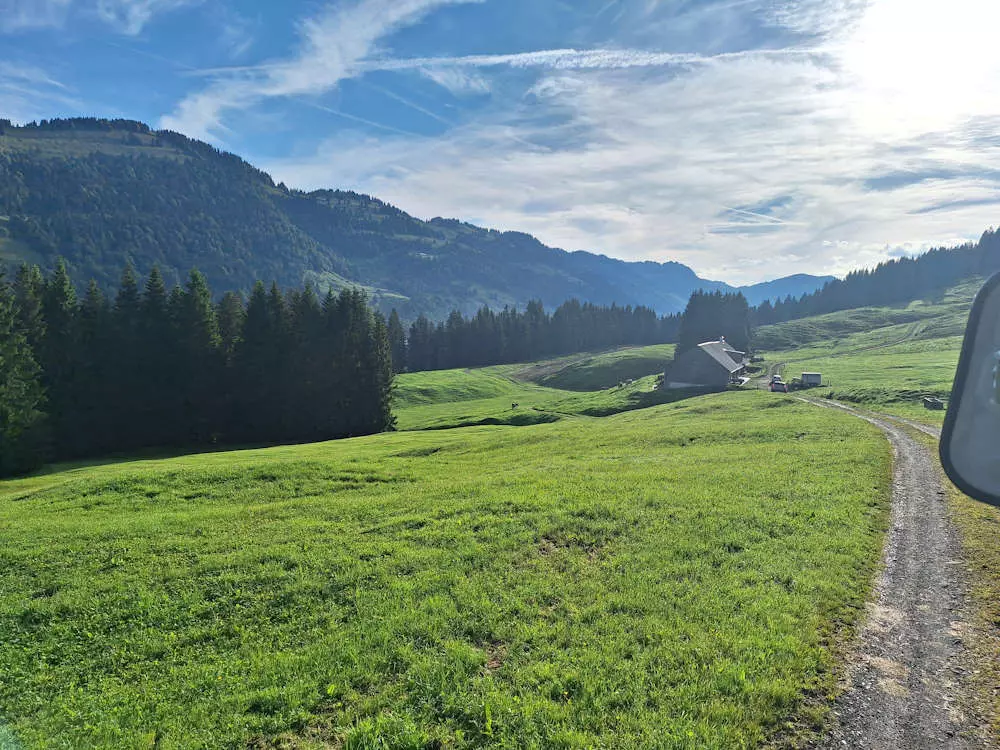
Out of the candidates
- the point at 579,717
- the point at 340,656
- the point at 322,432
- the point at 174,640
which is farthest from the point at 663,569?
the point at 322,432

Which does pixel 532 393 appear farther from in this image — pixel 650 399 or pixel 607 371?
pixel 650 399

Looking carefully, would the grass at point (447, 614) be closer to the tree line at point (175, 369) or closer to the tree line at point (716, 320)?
the tree line at point (175, 369)

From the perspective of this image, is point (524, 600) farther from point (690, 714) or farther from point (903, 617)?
point (903, 617)

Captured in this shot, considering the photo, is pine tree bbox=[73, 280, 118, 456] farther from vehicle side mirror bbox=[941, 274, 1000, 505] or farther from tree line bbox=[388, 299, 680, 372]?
tree line bbox=[388, 299, 680, 372]

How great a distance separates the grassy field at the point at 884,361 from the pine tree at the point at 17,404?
64916 mm

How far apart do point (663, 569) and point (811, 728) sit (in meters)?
4.95

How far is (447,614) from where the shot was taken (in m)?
10.2

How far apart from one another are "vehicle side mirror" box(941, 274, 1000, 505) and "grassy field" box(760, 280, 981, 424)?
75.5 ft

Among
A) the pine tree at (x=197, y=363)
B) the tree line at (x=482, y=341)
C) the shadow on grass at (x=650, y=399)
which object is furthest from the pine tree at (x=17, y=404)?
the tree line at (x=482, y=341)

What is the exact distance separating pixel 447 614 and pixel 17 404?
2065 inches

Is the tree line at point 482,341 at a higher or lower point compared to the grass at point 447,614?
higher

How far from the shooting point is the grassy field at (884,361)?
2131 inches

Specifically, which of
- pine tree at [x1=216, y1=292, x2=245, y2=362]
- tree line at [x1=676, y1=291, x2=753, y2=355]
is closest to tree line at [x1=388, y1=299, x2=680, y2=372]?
tree line at [x1=676, y1=291, x2=753, y2=355]

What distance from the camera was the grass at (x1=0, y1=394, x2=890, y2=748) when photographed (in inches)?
299
